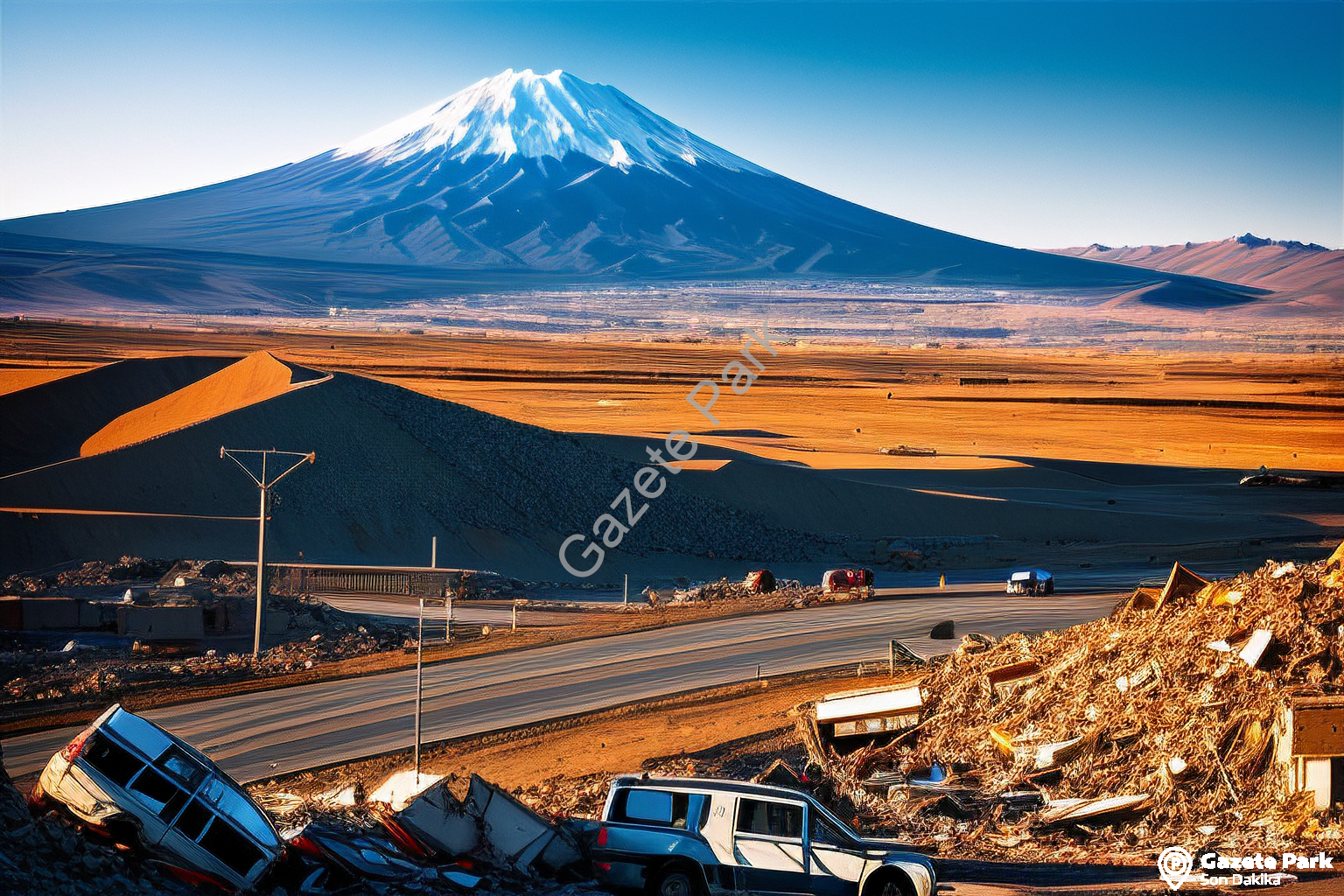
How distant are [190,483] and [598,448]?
15354 millimetres

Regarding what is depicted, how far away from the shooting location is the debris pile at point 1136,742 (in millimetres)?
13141

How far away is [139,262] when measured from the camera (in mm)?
197875

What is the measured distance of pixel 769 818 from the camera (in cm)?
1040

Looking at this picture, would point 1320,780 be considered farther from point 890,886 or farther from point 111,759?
point 111,759

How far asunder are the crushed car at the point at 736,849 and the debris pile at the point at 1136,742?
339 cm

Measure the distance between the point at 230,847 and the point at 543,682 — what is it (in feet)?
45.1

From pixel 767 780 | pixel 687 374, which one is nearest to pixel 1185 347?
pixel 687 374

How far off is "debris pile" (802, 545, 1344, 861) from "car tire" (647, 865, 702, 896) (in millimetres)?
4308

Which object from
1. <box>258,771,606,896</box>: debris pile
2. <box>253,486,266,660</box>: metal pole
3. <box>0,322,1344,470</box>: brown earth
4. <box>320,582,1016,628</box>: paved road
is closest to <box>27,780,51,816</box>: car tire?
<box>258,771,606,896</box>: debris pile

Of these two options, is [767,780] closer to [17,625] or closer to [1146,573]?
[17,625]

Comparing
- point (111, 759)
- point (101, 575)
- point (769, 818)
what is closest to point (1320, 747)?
point (769, 818)

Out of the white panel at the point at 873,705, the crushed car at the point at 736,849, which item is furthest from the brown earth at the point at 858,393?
the crushed car at the point at 736,849

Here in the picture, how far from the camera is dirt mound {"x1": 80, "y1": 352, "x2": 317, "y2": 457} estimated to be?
44.9 metres

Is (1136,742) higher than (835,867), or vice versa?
(835,867)
